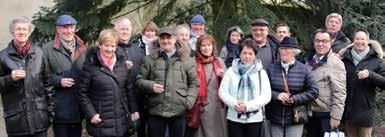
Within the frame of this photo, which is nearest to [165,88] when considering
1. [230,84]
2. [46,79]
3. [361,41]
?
[230,84]

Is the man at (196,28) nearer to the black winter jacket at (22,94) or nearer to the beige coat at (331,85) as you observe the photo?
the beige coat at (331,85)

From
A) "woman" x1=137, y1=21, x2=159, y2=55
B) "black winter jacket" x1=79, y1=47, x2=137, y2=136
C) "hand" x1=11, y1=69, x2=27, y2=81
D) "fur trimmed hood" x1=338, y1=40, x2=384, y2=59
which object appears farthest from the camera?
"woman" x1=137, y1=21, x2=159, y2=55

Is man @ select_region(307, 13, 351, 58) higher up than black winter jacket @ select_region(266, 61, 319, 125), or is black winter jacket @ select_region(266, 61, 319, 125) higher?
man @ select_region(307, 13, 351, 58)

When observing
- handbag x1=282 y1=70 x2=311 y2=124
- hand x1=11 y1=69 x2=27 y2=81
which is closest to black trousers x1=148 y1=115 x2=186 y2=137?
handbag x1=282 y1=70 x2=311 y2=124

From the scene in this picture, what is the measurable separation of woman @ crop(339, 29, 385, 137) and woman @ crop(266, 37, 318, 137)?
808mm

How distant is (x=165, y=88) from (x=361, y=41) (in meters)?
2.48

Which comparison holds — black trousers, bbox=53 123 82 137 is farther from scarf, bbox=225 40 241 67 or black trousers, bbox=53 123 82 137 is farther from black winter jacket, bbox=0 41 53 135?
scarf, bbox=225 40 241 67

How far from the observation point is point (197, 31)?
669cm

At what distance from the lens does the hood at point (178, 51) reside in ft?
18.9

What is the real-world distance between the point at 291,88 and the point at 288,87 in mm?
35

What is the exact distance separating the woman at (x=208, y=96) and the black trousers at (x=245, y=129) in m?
0.28

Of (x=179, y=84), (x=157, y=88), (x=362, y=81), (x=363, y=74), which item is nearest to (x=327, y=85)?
(x=363, y=74)

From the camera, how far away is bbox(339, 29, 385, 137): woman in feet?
20.6

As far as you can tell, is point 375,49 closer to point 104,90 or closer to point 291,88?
point 291,88
